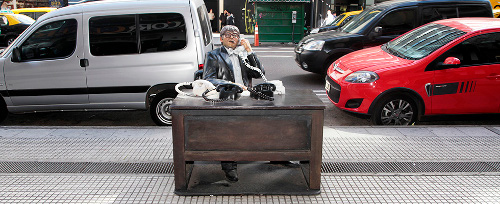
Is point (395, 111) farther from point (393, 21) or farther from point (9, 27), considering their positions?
point (9, 27)

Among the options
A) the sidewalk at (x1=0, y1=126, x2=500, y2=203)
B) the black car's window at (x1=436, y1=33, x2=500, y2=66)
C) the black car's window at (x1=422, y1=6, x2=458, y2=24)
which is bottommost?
the sidewalk at (x1=0, y1=126, x2=500, y2=203)

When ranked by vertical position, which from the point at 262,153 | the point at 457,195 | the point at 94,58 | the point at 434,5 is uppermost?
the point at 434,5

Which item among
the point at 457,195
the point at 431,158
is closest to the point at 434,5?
the point at 431,158

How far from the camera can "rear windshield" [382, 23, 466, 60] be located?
596cm

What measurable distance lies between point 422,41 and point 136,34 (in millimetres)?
4170

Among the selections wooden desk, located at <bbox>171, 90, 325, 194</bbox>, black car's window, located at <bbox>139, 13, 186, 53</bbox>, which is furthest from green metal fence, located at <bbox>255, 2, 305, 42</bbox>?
wooden desk, located at <bbox>171, 90, 325, 194</bbox>

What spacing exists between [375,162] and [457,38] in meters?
2.64

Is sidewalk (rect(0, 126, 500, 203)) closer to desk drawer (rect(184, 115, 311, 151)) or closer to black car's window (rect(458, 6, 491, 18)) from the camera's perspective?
desk drawer (rect(184, 115, 311, 151))

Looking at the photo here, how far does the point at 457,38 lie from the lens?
584cm

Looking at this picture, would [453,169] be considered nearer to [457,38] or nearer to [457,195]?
[457,195]

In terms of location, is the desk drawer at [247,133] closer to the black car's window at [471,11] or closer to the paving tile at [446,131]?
the paving tile at [446,131]

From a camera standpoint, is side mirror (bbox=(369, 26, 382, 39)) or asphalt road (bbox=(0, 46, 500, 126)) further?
side mirror (bbox=(369, 26, 382, 39))

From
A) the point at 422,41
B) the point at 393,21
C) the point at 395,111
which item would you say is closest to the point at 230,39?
the point at 395,111

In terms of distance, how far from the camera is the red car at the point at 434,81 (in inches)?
224
